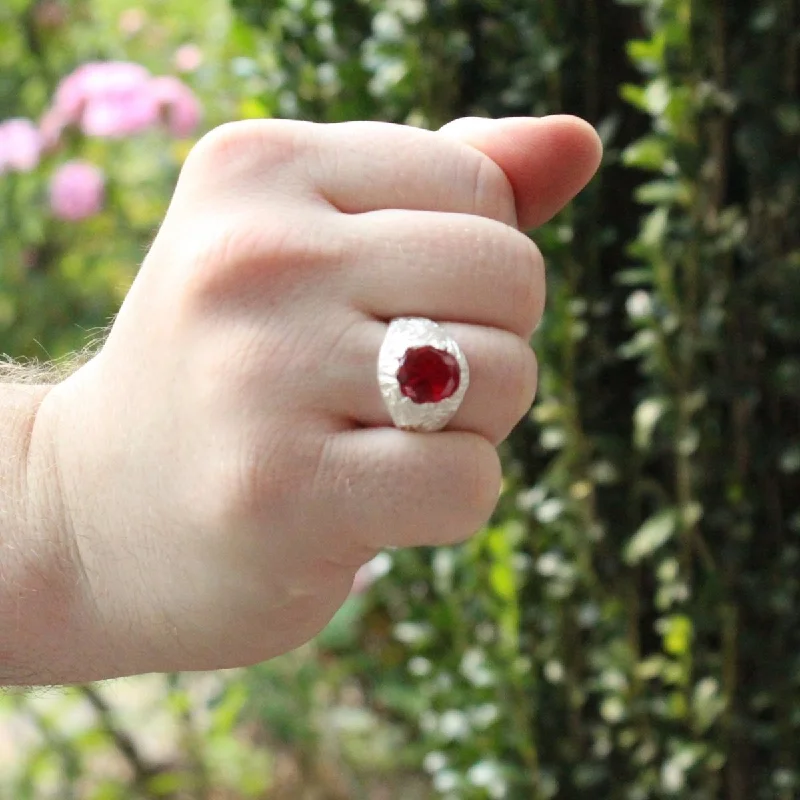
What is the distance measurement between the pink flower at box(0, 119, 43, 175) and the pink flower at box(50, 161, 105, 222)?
7 centimetres

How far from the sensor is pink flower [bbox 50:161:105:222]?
7.62 feet

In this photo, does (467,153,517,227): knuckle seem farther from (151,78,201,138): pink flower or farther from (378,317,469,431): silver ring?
(151,78,201,138): pink flower

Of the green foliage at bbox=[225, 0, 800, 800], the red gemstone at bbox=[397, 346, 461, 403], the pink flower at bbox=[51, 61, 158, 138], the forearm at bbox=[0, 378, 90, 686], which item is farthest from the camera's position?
the pink flower at bbox=[51, 61, 158, 138]

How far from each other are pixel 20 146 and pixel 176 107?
474 mm

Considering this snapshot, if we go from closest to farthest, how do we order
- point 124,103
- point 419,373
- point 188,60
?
point 419,373 → point 124,103 → point 188,60

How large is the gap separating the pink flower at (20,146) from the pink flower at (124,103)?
0.22m

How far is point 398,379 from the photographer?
1.71 feet

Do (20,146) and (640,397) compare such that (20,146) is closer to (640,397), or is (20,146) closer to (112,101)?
(112,101)

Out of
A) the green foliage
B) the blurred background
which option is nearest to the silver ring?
the blurred background

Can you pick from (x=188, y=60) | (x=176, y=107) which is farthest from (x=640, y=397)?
(x=188, y=60)

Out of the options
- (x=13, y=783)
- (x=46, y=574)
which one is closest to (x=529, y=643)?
(x=46, y=574)

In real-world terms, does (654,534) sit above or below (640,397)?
below

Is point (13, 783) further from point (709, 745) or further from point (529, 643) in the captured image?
point (709, 745)

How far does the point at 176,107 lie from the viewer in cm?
206
